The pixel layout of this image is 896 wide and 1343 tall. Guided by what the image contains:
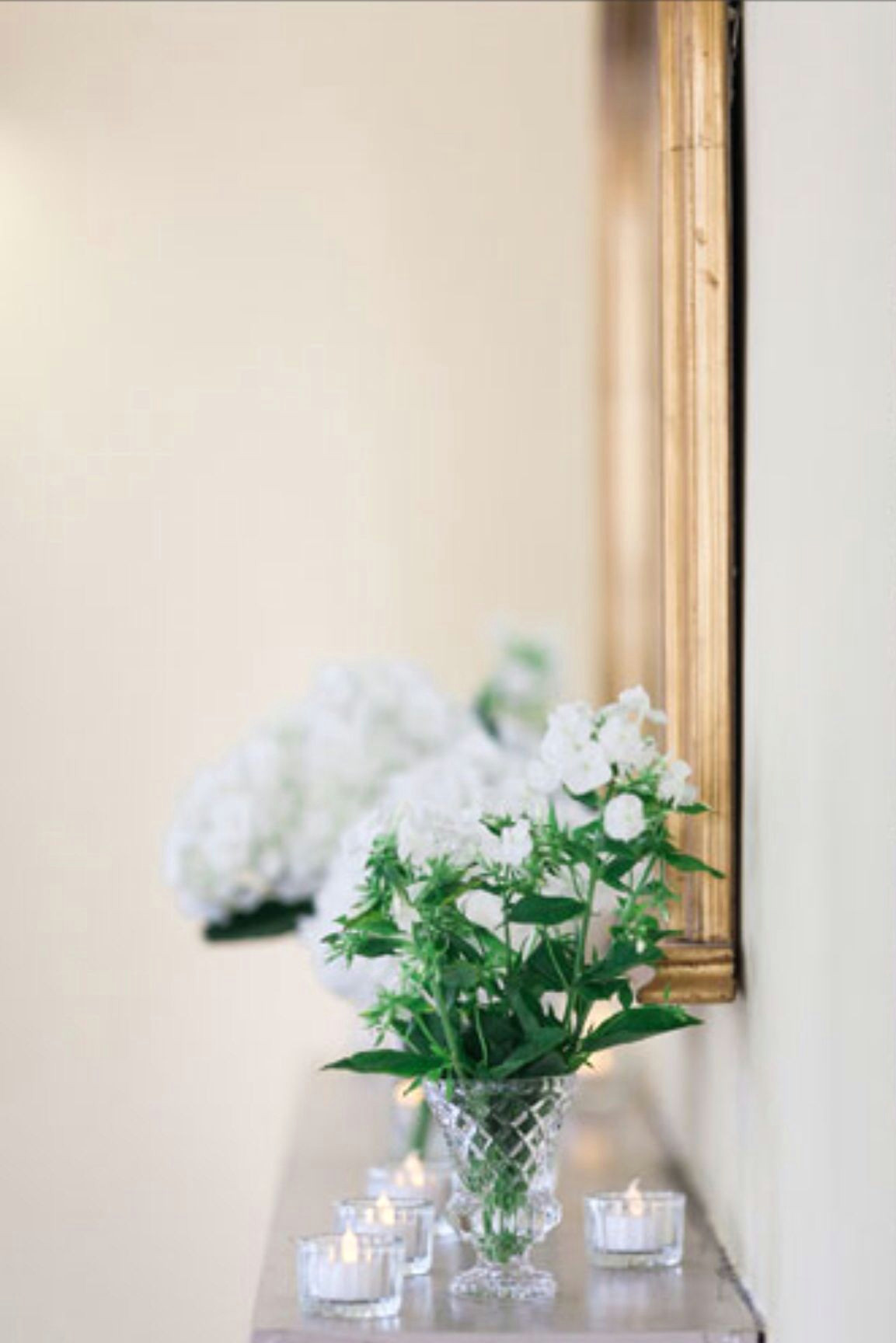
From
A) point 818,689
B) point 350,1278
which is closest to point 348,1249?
point 350,1278

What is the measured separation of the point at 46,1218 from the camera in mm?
1249

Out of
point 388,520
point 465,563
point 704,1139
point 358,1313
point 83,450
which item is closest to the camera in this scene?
point 358,1313

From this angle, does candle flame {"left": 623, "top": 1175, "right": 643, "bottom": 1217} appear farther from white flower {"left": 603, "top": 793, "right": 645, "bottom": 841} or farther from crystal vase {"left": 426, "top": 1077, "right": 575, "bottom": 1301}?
white flower {"left": 603, "top": 793, "right": 645, "bottom": 841}

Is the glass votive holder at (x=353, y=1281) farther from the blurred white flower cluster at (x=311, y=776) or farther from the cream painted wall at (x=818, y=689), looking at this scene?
the blurred white flower cluster at (x=311, y=776)

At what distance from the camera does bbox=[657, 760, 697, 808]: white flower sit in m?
1.21

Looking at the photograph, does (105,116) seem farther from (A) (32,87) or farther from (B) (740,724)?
(B) (740,724)

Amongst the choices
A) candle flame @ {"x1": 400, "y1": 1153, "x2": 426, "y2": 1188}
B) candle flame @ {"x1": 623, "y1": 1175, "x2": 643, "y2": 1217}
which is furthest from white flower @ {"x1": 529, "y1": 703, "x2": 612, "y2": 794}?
candle flame @ {"x1": 400, "y1": 1153, "x2": 426, "y2": 1188}

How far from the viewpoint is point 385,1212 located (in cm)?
127

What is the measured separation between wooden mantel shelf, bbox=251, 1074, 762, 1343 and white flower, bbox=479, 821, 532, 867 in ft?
0.74

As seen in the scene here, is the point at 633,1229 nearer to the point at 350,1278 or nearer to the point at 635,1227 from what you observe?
the point at 635,1227

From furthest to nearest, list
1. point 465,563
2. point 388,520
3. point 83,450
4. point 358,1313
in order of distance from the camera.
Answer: point 465,563
point 388,520
point 83,450
point 358,1313

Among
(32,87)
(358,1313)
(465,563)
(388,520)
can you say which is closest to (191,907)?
(358,1313)

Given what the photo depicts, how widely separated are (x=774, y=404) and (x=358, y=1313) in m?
0.50

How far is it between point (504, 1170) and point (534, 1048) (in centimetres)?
7
